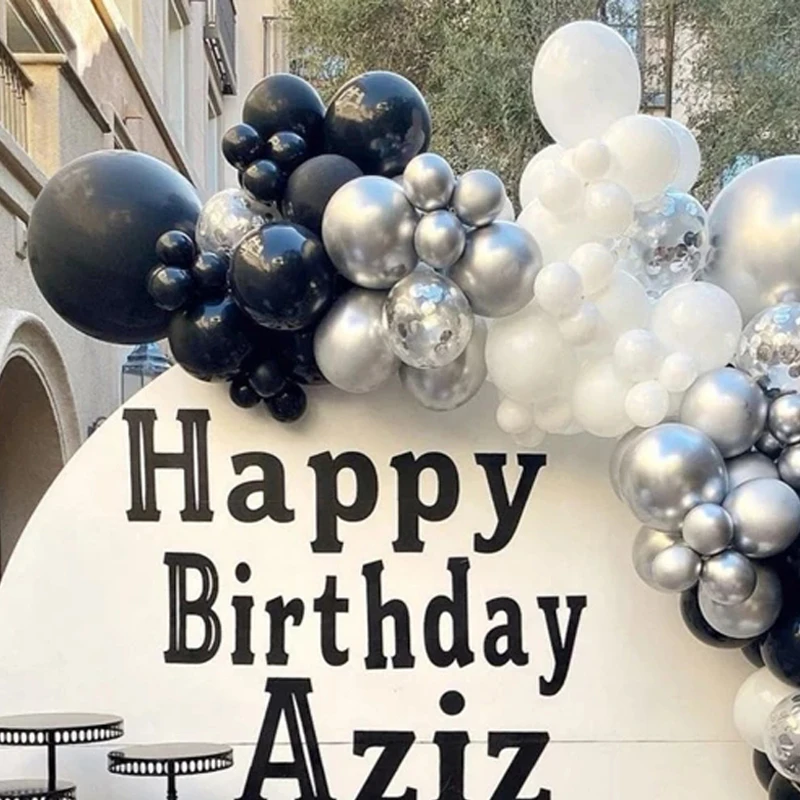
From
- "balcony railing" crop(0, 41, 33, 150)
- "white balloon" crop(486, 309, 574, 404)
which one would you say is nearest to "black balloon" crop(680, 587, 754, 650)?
"white balloon" crop(486, 309, 574, 404)

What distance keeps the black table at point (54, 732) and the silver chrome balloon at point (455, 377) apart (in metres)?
0.91

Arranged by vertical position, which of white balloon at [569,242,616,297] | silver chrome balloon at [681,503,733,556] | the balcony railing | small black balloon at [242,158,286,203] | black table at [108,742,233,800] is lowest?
black table at [108,742,233,800]

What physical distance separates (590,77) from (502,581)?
3.50ft

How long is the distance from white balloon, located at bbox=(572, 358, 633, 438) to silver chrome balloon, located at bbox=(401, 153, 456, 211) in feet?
1.39

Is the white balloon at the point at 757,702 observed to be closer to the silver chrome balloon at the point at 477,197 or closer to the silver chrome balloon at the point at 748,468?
the silver chrome balloon at the point at 748,468

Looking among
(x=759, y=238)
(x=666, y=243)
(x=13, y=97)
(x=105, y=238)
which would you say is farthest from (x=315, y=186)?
(x=13, y=97)

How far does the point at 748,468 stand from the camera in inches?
86.2

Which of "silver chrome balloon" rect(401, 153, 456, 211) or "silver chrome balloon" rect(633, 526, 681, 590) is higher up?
"silver chrome balloon" rect(401, 153, 456, 211)

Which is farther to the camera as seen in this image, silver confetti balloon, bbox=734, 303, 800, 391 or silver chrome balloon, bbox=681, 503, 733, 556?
silver confetti balloon, bbox=734, 303, 800, 391

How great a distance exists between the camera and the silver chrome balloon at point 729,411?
218 centimetres

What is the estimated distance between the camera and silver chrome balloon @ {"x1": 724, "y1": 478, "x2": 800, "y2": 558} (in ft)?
6.83

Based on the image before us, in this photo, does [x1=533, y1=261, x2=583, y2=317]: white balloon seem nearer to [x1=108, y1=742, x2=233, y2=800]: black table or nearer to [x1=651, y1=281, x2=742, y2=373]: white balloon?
[x1=651, y1=281, x2=742, y2=373]: white balloon

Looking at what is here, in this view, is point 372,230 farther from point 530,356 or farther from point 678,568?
point 678,568

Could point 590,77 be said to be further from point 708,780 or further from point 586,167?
point 708,780
